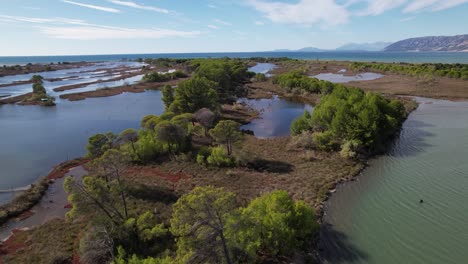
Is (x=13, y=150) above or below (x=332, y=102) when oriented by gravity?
below

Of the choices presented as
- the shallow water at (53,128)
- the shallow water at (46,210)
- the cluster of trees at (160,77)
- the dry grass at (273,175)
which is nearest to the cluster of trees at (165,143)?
the dry grass at (273,175)

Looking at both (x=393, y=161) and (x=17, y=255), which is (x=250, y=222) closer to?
(x=17, y=255)

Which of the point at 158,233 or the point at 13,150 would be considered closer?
the point at 158,233

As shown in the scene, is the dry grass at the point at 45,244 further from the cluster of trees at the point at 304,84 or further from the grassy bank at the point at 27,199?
the cluster of trees at the point at 304,84

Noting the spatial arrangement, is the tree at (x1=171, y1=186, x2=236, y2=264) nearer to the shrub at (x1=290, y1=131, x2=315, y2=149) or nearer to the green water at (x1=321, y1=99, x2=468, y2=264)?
the green water at (x1=321, y1=99, x2=468, y2=264)

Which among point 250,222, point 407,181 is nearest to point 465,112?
point 407,181
